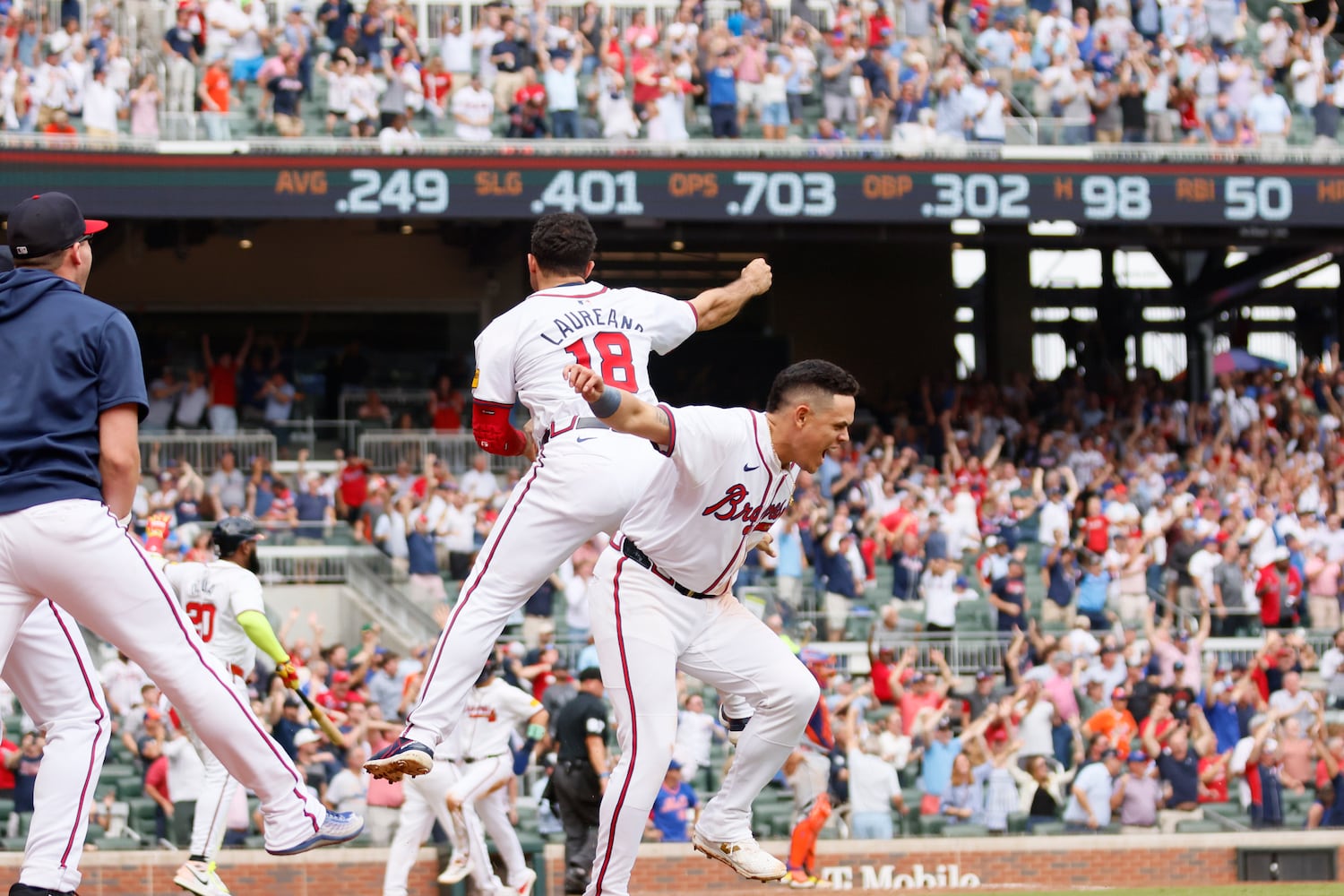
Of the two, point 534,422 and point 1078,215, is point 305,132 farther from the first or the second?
point 534,422

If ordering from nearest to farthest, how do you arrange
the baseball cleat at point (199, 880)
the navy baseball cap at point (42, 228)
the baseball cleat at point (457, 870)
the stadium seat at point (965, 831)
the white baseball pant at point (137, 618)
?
1. the white baseball pant at point (137, 618)
2. the navy baseball cap at point (42, 228)
3. the baseball cleat at point (199, 880)
4. the baseball cleat at point (457, 870)
5. the stadium seat at point (965, 831)

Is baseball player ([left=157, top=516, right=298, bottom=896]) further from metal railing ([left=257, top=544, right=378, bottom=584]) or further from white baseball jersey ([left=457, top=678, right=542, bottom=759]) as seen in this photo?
metal railing ([left=257, top=544, right=378, bottom=584])

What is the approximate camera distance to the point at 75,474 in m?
5.54

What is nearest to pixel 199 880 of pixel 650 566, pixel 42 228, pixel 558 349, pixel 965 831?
pixel 650 566


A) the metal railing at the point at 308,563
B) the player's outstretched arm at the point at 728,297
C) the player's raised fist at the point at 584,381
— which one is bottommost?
the metal railing at the point at 308,563

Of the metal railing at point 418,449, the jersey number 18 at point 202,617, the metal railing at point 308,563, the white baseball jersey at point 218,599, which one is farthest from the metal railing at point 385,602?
the jersey number 18 at point 202,617

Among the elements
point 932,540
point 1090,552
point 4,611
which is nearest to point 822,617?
point 932,540

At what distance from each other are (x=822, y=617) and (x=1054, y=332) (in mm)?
12291

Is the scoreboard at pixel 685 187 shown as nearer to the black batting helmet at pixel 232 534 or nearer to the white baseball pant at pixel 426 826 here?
the white baseball pant at pixel 426 826

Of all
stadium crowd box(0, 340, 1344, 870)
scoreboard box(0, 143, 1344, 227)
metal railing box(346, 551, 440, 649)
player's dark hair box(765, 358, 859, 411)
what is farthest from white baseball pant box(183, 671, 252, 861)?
scoreboard box(0, 143, 1344, 227)

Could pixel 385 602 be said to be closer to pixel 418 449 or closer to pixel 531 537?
pixel 418 449

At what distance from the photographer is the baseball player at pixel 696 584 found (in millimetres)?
6473

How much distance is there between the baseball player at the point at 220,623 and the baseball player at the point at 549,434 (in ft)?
6.40

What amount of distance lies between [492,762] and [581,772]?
584 mm
